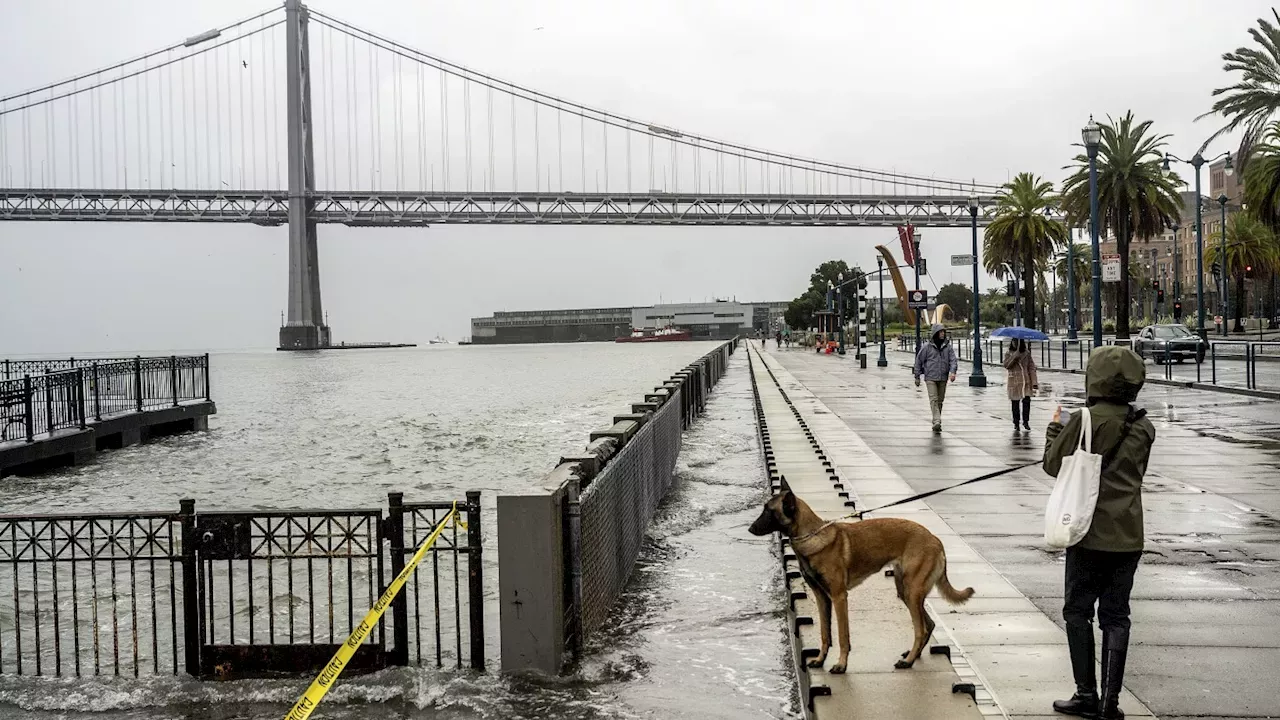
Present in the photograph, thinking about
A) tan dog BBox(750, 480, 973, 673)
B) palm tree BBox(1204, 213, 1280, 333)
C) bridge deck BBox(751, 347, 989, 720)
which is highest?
palm tree BBox(1204, 213, 1280, 333)

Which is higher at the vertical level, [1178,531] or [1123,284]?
[1123,284]

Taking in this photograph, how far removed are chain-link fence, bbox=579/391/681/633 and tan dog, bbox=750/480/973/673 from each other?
5.03 feet

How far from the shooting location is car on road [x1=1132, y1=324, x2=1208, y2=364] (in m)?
41.5

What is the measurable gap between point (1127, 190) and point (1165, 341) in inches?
449

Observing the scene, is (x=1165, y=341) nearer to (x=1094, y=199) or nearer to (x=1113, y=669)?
(x=1094, y=199)

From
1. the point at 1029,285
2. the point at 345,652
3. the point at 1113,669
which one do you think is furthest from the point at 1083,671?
the point at 1029,285

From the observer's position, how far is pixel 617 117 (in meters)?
126

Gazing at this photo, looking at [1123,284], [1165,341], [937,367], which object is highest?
[1123,284]

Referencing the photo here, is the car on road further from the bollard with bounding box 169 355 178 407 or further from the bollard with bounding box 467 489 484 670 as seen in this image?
the bollard with bounding box 467 489 484 670

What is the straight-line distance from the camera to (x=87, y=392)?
28031 millimetres

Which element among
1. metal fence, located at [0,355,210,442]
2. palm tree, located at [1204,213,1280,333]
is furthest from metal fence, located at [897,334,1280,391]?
palm tree, located at [1204,213,1280,333]

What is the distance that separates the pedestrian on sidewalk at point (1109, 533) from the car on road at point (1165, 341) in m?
38.1

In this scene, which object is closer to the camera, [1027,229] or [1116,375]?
[1116,375]

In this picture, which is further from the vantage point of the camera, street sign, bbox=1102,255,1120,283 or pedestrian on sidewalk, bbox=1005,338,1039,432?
street sign, bbox=1102,255,1120,283
